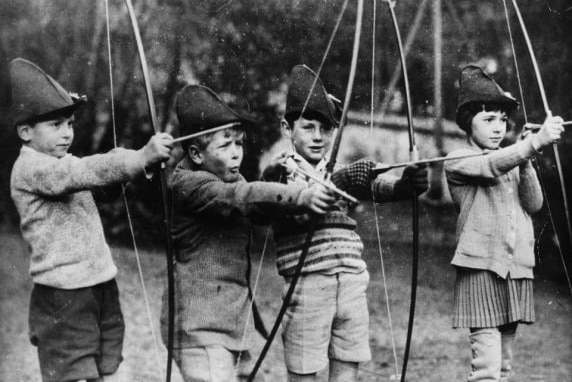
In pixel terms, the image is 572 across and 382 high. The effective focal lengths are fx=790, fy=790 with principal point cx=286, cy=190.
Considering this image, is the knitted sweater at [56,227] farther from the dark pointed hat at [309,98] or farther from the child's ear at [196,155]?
the dark pointed hat at [309,98]

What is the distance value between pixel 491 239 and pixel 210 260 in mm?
1166

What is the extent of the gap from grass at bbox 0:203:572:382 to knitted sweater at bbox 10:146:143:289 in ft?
2.03

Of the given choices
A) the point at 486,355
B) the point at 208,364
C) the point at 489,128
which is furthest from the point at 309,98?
the point at 486,355

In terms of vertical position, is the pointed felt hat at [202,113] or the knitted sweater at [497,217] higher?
the pointed felt hat at [202,113]

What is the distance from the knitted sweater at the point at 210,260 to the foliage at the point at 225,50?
0.74 meters

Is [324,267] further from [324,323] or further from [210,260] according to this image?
[210,260]

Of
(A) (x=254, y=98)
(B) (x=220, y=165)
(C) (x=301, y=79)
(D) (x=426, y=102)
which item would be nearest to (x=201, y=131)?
(B) (x=220, y=165)

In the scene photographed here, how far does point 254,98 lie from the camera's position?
3904 mm

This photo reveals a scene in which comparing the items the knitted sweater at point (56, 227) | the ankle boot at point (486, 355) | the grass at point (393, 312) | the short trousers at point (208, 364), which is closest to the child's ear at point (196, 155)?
the knitted sweater at point (56, 227)

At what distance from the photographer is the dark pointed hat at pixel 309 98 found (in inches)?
126

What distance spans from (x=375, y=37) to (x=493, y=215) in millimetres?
1278

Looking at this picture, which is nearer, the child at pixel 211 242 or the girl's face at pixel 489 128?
the child at pixel 211 242

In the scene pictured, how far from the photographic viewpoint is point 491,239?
326 centimetres

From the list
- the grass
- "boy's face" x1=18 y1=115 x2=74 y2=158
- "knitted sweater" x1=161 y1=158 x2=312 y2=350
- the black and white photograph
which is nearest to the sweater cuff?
the black and white photograph
